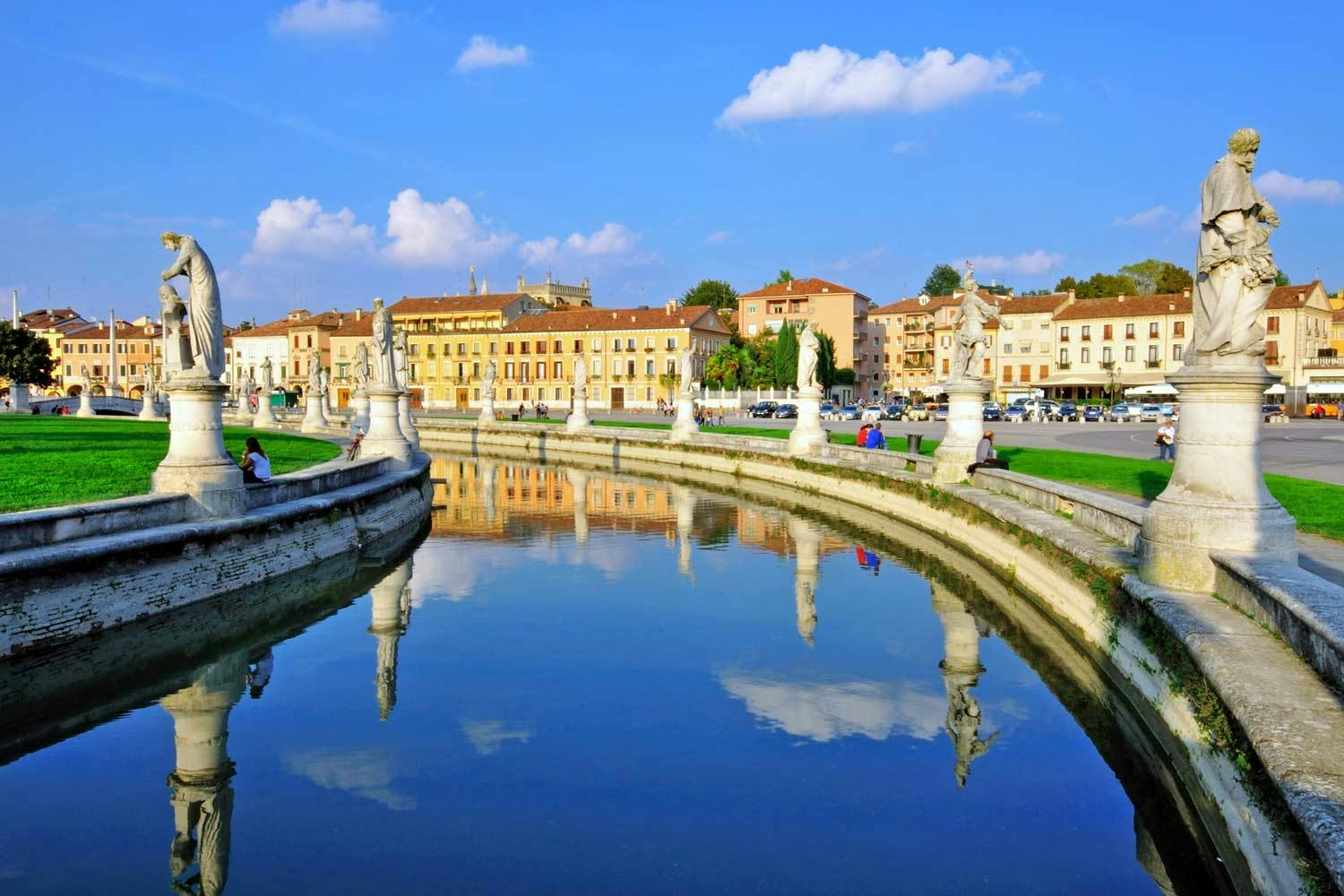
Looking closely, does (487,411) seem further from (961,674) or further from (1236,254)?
(1236,254)

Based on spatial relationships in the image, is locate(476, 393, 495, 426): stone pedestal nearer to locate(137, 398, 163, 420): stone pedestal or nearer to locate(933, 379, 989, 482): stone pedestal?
locate(137, 398, 163, 420): stone pedestal

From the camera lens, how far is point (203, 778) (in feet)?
26.8

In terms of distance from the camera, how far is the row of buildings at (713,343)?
8150cm

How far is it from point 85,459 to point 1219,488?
766 inches

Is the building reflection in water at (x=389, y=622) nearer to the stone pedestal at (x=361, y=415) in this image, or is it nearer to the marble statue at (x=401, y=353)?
the stone pedestal at (x=361, y=415)

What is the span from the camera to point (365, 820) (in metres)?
7.32

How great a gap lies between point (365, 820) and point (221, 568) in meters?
7.32

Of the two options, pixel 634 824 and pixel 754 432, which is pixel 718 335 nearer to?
pixel 754 432

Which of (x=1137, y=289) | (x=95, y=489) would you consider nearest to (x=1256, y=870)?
(x=95, y=489)

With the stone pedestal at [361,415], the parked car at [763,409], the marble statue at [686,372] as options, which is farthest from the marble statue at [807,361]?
the parked car at [763,409]

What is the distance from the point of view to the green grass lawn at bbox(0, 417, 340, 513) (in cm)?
1454

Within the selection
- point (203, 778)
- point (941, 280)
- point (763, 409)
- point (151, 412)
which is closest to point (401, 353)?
point (151, 412)

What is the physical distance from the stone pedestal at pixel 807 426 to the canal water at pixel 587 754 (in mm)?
15165

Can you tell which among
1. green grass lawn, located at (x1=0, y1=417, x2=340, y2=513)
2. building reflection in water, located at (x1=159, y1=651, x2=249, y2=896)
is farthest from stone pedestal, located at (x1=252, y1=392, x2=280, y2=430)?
building reflection in water, located at (x1=159, y1=651, x2=249, y2=896)
